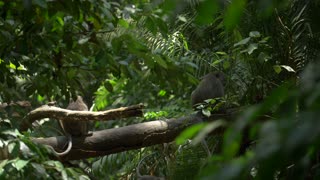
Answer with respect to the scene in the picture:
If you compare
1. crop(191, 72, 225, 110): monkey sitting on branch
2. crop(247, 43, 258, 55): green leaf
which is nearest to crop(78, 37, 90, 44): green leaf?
crop(247, 43, 258, 55): green leaf

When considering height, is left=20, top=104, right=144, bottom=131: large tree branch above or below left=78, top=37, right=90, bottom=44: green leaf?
below

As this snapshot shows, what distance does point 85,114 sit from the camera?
212 inches

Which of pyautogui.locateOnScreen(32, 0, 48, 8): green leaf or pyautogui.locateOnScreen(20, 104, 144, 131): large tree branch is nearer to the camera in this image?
pyautogui.locateOnScreen(32, 0, 48, 8): green leaf

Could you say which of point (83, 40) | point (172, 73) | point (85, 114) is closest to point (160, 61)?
point (172, 73)

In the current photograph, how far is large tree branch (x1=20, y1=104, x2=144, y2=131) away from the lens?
16.6ft

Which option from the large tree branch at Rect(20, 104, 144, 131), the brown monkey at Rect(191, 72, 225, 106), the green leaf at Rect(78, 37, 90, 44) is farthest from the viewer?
the brown monkey at Rect(191, 72, 225, 106)

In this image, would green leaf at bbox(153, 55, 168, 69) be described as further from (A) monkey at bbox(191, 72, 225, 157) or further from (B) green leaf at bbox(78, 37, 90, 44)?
(A) monkey at bbox(191, 72, 225, 157)

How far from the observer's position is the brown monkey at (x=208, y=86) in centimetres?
820

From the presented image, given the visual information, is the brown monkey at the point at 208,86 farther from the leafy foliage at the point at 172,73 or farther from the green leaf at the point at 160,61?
the green leaf at the point at 160,61

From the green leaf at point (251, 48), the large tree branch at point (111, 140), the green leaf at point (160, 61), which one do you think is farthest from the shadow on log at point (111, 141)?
the green leaf at point (160, 61)

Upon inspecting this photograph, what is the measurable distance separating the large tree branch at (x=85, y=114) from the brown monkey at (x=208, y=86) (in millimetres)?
3037

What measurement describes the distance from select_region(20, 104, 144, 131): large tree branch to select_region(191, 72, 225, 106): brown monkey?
120 inches

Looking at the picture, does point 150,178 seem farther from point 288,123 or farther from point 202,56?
point 288,123

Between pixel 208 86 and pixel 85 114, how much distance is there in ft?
10.5
